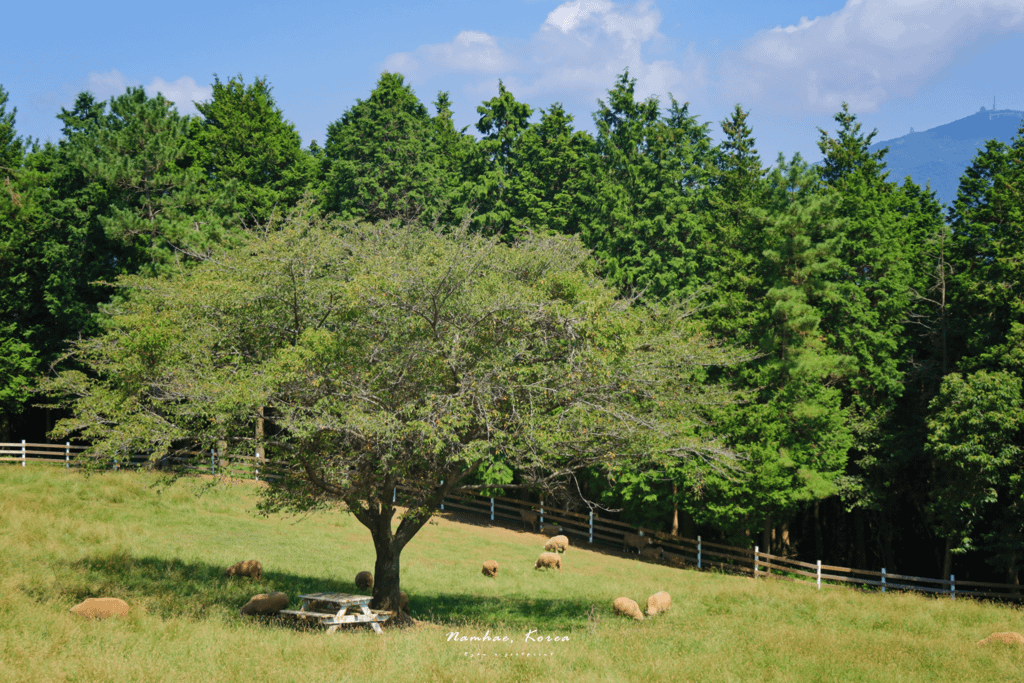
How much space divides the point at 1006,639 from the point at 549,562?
13.6 metres

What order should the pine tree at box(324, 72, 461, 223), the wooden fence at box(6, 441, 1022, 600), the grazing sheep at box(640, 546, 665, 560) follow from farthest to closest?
the pine tree at box(324, 72, 461, 223), the grazing sheep at box(640, 546, 665, 560), the wooden fence at box(6, 441, 1022, 600)

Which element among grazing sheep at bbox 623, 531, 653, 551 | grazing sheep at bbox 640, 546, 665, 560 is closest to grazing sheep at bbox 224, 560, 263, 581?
grazing sheep at bbox 640, 546, 665, 560

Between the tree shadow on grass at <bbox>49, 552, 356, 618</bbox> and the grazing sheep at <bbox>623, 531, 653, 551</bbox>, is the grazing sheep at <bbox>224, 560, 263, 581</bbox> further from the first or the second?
the grazing sheep at <bbox>623, 531, 653, 551</bbox>

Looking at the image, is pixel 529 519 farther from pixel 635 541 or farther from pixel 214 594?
pixel 214 594

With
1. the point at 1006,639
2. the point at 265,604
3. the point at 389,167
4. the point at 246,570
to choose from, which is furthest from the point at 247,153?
the point at 1006,639

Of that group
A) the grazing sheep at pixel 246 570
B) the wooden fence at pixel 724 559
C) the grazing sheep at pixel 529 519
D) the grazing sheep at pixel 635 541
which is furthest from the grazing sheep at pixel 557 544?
the grazing sheep at pixel 246 570

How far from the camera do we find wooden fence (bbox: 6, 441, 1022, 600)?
2753 cm

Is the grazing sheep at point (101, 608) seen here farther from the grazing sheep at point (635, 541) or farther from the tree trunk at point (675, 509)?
the grazing sheep at point (635, 541)

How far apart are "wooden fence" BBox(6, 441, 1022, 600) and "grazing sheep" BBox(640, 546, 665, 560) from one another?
2.6 inches

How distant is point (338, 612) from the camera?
14797 mm

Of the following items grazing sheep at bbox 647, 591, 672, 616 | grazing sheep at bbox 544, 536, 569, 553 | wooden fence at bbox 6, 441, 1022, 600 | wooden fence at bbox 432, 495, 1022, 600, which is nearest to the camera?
grazing sheep at bbox 647, 591, 672, 616

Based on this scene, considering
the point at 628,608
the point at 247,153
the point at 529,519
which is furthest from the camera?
the point at 247,153

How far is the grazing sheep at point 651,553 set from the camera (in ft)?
104

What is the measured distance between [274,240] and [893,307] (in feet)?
85.9
